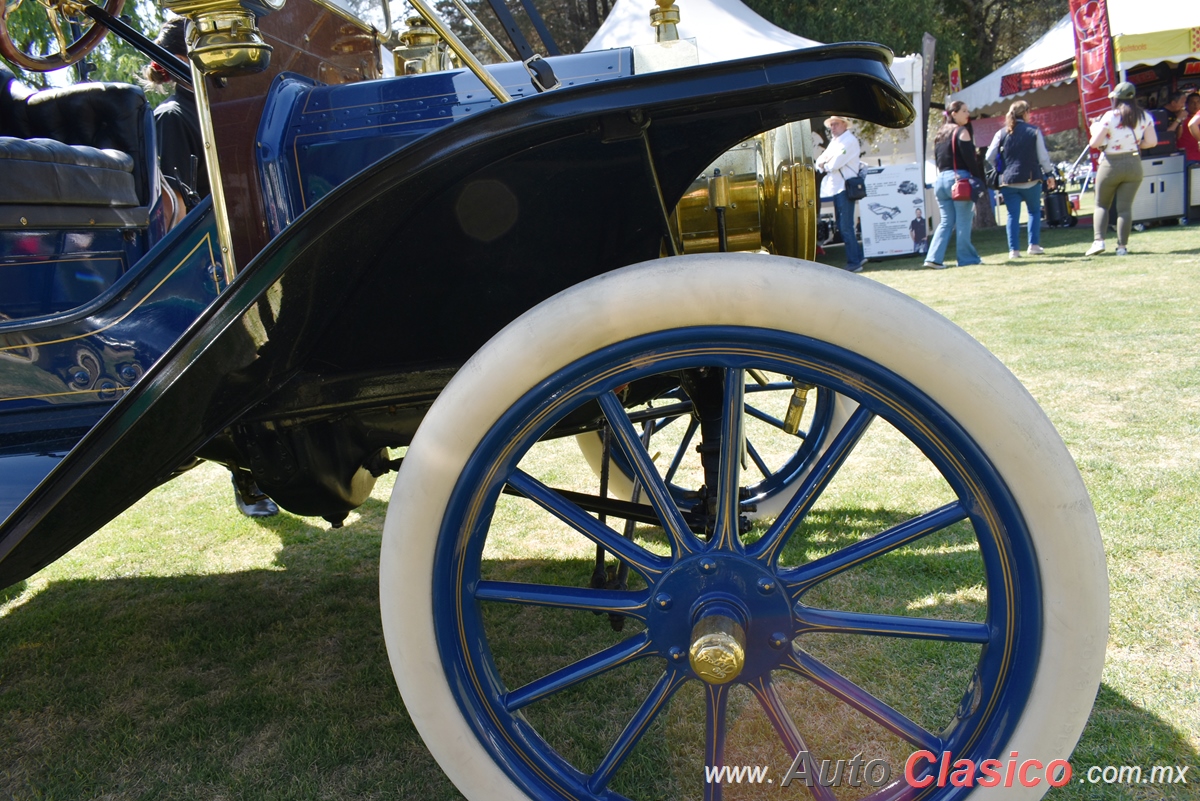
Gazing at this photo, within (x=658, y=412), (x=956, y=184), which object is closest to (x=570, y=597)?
(x=658, y=412)

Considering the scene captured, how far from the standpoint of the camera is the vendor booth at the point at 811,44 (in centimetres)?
947

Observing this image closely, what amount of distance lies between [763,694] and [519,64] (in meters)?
1.35

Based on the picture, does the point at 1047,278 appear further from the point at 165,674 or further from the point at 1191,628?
the point at 165,674

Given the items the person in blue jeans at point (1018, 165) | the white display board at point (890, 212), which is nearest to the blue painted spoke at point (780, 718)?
the person in blue jeans at point (1018, 165)

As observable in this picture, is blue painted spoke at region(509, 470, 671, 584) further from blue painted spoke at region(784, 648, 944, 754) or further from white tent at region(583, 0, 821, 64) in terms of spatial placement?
white tent at region(583, 0, 821, 64)

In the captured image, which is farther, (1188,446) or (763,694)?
(1188,446)

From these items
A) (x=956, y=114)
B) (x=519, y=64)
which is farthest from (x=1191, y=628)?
(x=956, y=114)

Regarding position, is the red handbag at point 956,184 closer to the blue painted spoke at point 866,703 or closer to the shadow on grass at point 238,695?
the shadow on grass at point 238,695

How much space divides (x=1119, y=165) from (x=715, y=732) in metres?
8.64

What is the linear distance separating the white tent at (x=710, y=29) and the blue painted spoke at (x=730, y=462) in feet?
29.8

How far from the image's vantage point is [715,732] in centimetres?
125

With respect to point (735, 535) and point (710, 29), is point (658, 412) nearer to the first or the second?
point (735, 535)

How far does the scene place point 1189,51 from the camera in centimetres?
1008

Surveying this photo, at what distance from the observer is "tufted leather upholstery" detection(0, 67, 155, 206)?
1.81 meters
